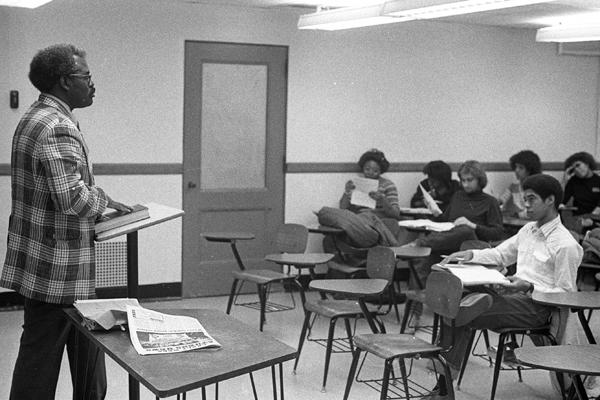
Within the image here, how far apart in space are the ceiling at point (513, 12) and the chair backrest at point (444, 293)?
9.40 feet

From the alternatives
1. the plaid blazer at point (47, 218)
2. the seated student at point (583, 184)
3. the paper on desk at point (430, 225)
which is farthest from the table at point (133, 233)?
the seated student at point (583, 184)

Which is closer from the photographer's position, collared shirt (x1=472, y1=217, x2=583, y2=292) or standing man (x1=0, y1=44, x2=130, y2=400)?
standing man (x1=0, y1=44, x2=130, y2=400)

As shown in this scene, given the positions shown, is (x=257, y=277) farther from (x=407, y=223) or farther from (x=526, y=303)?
(x=526, y=303)

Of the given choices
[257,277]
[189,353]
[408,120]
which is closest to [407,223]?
[257,277]

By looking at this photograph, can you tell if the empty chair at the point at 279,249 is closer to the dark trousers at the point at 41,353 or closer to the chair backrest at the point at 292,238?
the chair backrest at the point at 292,238

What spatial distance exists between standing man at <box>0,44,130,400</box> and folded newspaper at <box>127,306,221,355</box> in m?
0.44

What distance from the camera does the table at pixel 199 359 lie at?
240 centimetres

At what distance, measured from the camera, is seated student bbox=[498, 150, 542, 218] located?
338 inches

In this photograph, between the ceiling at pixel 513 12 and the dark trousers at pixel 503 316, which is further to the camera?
the ceiling at pixel 513 12

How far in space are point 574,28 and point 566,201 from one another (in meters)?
2.34

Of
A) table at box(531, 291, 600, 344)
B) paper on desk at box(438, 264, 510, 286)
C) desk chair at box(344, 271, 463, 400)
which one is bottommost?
desk chair at box(344, 271, 463, 400)

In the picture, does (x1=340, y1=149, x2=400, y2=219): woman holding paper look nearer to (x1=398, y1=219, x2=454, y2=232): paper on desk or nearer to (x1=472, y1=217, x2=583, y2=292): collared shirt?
(x1=398, y1=219, x2=454, y2=232): paper on desk

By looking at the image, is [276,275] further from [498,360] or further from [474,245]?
[498,360]

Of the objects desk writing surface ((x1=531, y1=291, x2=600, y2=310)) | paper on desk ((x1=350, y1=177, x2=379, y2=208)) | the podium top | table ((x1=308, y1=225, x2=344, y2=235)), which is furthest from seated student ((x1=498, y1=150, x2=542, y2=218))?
the podium top
